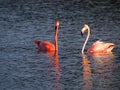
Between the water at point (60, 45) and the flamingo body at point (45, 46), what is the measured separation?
211 millimetres

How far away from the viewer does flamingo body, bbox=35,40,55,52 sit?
72.5 feet

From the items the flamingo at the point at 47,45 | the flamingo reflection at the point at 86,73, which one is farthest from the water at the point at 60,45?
the flamingo at the point at 47,45

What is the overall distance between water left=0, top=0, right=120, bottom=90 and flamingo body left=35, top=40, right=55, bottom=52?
0.69 ft

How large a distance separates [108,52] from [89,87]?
4.88 metres

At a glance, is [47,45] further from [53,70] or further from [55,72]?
[55,72]

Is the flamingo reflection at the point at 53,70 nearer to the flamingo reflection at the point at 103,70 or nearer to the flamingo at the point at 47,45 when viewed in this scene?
the flamingo at the point at 47,45

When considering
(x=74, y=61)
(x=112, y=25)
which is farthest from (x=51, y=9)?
(x=74, y=61)

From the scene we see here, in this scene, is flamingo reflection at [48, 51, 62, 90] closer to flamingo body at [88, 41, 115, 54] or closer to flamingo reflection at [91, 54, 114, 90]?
flamingo reflection at [91, 54, 114, 90]

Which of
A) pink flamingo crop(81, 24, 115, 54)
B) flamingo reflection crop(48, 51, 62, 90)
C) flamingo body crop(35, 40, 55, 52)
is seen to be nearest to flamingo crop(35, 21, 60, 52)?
flamingo body crop(35, 40, 55, 52)

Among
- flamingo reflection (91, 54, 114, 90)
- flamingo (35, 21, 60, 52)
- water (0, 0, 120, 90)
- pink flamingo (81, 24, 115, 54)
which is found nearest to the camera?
flamingo reflection (91, 54, 114, 90)

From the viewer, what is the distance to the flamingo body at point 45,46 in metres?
22.1

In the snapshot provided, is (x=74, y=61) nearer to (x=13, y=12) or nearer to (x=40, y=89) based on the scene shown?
(x=40, y=89)

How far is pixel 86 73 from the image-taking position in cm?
1897

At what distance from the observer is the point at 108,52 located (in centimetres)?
2219
